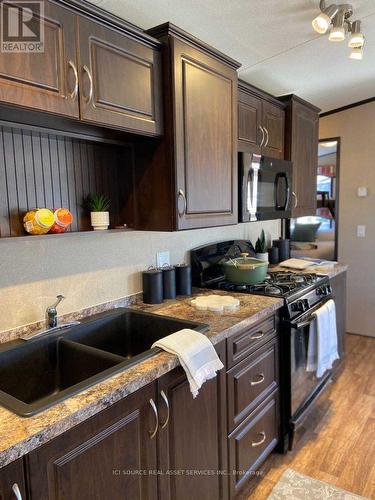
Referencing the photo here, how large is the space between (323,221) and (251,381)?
2668 millimetres

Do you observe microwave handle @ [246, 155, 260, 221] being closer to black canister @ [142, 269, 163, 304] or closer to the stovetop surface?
the stovetop surface

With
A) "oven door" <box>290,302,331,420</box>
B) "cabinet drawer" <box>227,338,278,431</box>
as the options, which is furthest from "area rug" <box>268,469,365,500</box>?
"cabinet drawer" <box>227,338,278,431</box>

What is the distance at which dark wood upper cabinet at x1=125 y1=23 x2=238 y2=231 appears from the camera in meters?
1.62

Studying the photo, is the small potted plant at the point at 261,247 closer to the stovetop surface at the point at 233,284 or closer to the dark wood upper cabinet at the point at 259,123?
the stovetop surface at the point at 233,284

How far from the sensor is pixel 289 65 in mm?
2436

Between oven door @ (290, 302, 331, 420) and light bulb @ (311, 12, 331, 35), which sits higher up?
light bulb @ (311, 12, 331, 35)

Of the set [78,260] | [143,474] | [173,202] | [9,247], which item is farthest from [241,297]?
[9,247]

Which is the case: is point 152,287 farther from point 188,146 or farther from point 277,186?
point 277,186

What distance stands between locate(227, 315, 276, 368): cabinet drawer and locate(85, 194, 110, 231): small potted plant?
78 cm

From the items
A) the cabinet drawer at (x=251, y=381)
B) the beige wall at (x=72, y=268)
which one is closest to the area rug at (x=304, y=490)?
the cabinet drawer at (x=251, y=381)

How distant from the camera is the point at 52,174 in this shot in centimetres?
155

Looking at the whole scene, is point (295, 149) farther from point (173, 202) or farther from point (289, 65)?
point (173, 202)

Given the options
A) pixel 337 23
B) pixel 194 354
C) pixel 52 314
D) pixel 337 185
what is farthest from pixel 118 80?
pixel 337 185

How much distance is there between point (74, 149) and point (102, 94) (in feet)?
1.21
